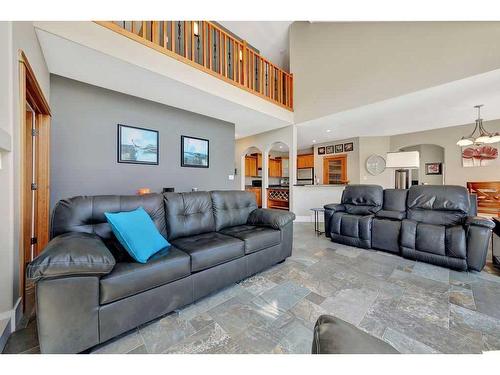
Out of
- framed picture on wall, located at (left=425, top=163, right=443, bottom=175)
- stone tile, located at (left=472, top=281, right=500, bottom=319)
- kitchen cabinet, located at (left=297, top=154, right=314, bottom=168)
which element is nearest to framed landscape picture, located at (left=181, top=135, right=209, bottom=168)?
stone tile, located at (left=472, top=281, right=500, bottom=319)

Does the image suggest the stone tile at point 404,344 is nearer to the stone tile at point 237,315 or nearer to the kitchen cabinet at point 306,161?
the stone tile at point 237,315

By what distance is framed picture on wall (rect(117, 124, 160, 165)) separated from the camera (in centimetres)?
323

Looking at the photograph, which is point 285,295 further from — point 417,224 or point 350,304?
point 417,224

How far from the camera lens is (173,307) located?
1.57 m

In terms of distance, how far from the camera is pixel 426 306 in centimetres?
170

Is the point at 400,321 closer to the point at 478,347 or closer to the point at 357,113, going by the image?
the point at 478,347

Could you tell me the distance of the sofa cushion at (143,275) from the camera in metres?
1.28

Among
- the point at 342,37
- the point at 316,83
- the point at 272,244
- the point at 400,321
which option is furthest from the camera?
the point at 316,83

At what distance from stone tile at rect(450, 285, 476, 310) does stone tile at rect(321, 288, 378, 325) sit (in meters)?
0.63

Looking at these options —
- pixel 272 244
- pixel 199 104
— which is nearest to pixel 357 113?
pixel 199 104

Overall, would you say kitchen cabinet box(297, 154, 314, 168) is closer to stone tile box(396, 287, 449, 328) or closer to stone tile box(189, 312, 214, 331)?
stone tile box(396, 287, 449, 328)

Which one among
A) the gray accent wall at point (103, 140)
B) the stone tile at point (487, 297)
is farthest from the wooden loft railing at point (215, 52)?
the stone tile at point (487, 297)

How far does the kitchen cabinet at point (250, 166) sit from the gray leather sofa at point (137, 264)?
5031 mm

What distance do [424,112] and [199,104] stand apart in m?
4.43
